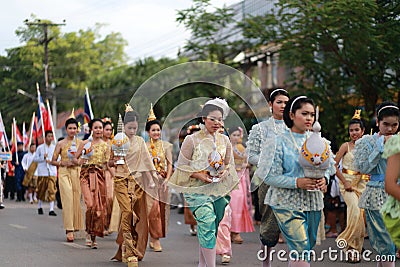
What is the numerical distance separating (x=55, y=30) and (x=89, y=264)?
52.2 meters

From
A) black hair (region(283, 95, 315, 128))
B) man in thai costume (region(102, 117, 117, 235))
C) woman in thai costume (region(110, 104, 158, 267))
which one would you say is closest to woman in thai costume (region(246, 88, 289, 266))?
black hair (region(283, 95, 315, 128))

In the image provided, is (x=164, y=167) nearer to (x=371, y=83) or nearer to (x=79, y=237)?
(x=79, y=237)

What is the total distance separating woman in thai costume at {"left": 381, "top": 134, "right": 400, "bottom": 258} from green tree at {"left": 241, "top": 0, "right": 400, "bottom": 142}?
9.88 metres

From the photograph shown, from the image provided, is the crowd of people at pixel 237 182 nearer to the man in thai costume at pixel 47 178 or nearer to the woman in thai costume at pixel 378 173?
the woman in thai costume at pixel 378 173

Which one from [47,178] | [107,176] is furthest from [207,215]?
[47,178]

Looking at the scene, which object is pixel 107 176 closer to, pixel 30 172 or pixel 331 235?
pixel 331 235

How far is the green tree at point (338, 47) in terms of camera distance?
15.2 metres

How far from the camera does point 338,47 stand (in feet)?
55.4

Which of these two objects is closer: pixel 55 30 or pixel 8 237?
pixel 8 237

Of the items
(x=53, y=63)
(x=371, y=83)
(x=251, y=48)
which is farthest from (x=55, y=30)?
(x=371, y=83)

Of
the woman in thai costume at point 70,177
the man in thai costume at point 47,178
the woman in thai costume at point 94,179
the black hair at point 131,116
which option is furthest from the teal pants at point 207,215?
the man in thai costume at point 47,178

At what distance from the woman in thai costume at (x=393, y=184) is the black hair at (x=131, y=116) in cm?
481

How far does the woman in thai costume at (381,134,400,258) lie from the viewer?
529 cm

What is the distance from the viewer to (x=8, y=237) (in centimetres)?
1309
